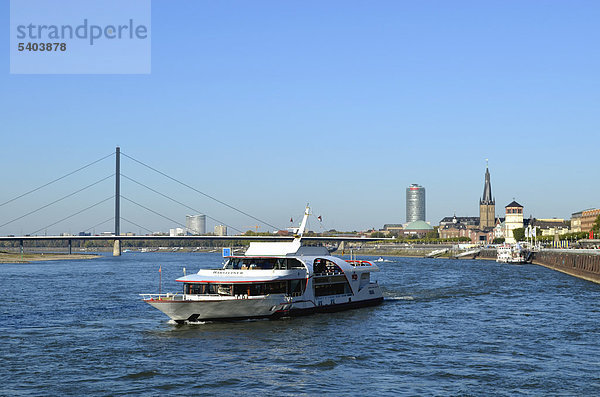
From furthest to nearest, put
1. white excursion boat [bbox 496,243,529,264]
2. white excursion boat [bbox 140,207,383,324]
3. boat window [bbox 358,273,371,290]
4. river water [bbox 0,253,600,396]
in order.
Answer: white excursion boat [bbox 496,243,529,264] → boat window [bbox 358,273,371,290] → white excursion boat [bbox 140,207,383,324] → river water [bbox 0,253,600,396]

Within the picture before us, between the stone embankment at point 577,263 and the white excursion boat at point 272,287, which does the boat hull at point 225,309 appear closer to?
the white excursion boat at point 272,287

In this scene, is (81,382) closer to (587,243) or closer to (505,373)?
(505,373)

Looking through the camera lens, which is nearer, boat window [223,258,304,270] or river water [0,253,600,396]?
river water [0,253,600,396]

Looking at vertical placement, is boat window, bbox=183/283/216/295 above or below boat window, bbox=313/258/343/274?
below

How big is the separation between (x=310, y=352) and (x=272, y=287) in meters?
9.68

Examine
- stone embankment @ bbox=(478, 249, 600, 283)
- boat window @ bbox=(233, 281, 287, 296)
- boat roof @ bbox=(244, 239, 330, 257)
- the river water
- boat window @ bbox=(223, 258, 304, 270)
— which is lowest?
the river water

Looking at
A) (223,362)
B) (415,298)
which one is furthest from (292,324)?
(415,298)

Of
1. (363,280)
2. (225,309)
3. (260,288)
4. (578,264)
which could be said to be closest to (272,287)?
(260,288)

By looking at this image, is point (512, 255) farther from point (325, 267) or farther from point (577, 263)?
point (325, 267)

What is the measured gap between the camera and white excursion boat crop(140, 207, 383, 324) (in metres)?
39.2

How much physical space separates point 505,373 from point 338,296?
20945 mm

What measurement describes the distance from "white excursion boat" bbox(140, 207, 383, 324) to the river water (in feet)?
3.15

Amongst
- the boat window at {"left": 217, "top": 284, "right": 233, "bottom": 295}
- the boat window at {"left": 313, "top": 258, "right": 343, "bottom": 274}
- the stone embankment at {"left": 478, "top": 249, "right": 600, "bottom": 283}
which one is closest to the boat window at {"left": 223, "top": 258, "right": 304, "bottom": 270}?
the boat window at {"left": 313, "top": 258, "right": 343, "bottom": 274}

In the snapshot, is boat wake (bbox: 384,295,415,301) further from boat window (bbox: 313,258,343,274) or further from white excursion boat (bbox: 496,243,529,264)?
white excursion boat (bbox: 496,243,529,264)
